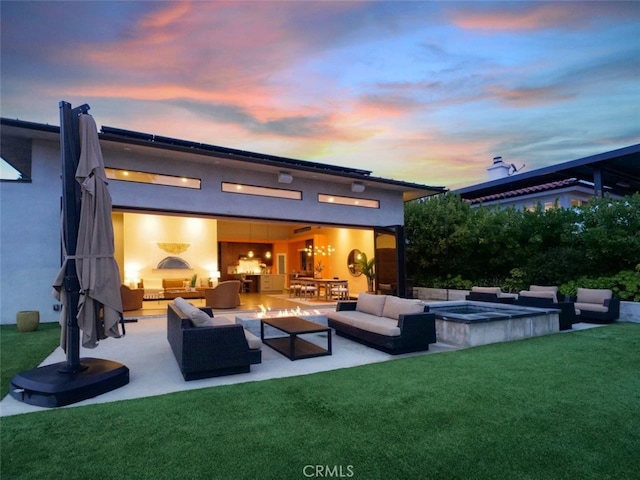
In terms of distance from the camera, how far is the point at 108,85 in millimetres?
9297

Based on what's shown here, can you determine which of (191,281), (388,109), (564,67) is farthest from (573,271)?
(191,281)

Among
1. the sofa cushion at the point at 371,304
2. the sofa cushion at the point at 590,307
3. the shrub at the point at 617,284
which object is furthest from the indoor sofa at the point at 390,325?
the shrub at the point at 617,284

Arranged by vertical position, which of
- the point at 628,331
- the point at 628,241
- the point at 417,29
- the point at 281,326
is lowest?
the point at 628,331

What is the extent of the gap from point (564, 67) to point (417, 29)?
4449mm

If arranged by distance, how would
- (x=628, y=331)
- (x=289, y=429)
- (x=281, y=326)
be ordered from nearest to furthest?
(x=289, y=429)
(x=281, y=326)
(x=628, y=331)

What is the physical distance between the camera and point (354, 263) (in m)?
15.8

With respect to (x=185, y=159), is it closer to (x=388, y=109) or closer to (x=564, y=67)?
(x=388, y=109)

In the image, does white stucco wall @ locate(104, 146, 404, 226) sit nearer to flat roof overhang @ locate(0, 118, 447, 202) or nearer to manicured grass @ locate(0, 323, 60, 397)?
flat roof overhang @ locate(0, 118, 447, 202)

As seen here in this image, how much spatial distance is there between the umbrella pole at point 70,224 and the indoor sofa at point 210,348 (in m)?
1.15

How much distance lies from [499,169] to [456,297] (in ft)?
32.9

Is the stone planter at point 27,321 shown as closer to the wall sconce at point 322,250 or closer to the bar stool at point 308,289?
the bar stool at point 308,289

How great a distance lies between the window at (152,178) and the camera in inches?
335

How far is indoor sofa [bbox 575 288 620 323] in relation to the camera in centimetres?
843

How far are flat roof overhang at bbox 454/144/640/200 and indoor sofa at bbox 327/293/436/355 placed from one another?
11.5 metres
